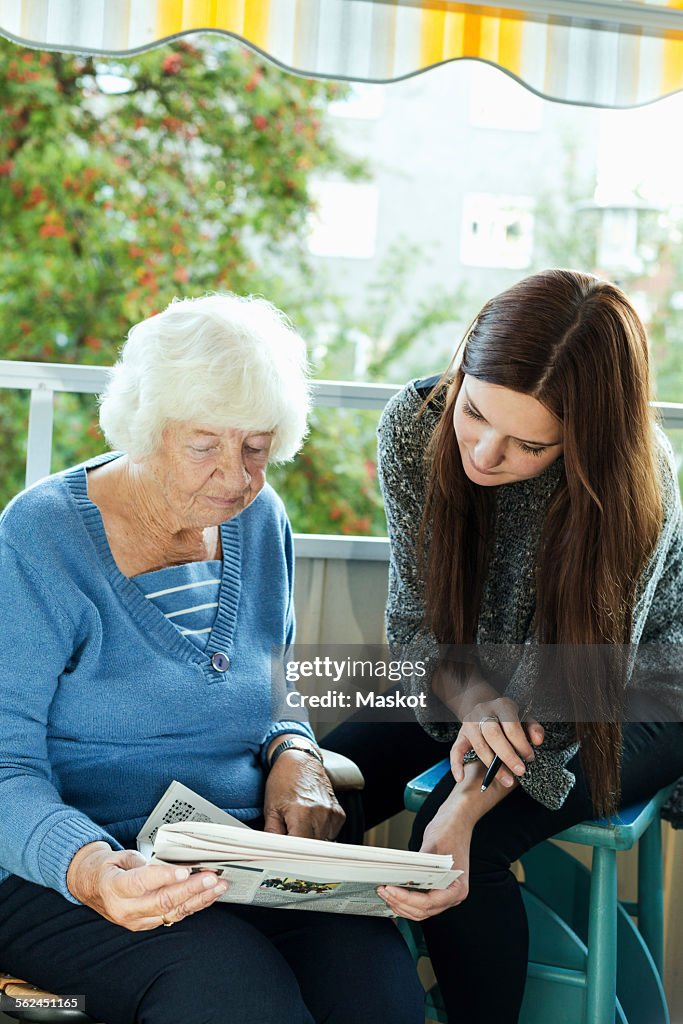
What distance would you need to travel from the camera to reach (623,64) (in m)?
2.21

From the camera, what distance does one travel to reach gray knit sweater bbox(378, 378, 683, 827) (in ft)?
5.96

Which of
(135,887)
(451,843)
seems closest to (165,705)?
(135,887)

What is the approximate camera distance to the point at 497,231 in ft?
25.5

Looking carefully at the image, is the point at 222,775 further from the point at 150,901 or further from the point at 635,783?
the point at 635,783

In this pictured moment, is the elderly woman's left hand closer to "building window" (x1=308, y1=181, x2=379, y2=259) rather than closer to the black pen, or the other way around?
the black pen

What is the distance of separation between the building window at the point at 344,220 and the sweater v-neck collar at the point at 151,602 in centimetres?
547

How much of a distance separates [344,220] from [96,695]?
6.06 m

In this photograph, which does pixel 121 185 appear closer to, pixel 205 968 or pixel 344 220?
pixel 344 220

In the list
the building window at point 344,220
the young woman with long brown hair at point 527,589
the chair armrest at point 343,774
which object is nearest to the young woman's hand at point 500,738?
the young woman with long brown hair at point 527,589

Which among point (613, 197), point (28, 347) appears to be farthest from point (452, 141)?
point (28, 347)

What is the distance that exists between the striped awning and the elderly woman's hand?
1.44 m

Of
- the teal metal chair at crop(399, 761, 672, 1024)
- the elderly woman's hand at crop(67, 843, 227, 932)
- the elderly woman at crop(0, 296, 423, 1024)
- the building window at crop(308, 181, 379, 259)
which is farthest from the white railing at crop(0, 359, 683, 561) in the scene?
the building window at crop(308, 181, 379, 259)

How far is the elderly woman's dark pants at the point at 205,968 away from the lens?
1.36 meters

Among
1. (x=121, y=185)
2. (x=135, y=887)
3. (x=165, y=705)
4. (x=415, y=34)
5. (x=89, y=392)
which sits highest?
(x=121, y=185)
